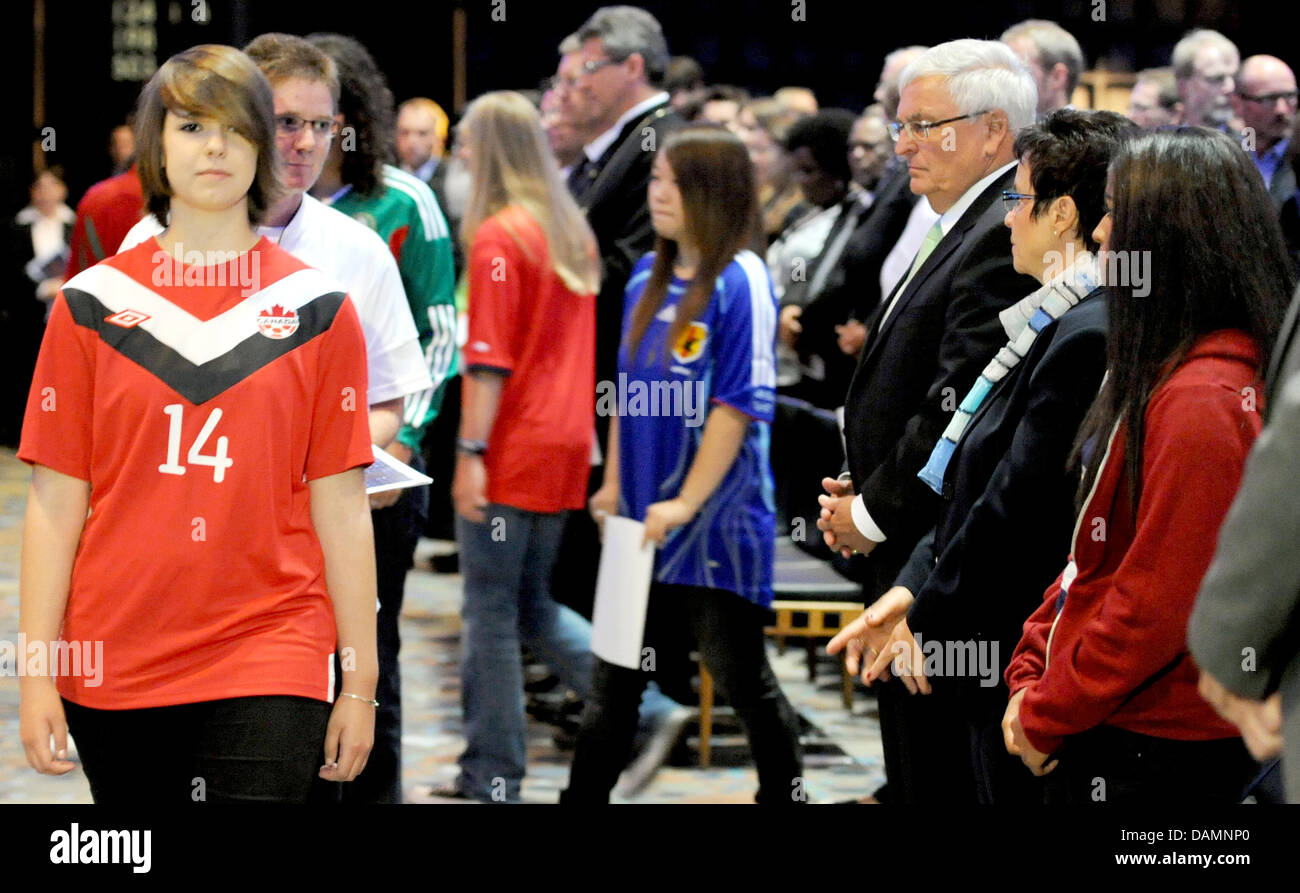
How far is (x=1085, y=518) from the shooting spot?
2.41 meters

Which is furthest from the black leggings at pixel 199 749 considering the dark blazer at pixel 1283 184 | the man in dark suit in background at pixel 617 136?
the dark blazer at pixel 1283 184

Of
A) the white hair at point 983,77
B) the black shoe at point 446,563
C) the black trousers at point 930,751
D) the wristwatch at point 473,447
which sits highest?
the white hair at point 983,77

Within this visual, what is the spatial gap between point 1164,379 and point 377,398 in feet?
5.13

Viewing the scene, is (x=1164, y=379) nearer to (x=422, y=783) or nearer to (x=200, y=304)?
(x=200, y=304)

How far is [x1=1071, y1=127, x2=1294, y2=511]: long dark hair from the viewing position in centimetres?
231

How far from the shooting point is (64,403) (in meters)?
2.40

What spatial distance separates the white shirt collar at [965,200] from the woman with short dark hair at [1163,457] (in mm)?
795

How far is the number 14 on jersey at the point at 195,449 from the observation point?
2391 millimetres

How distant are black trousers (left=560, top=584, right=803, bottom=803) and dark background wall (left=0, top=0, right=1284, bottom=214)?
830 centimetres

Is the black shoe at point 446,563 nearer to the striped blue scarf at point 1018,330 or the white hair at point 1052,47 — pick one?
the white hair at point 1052,47

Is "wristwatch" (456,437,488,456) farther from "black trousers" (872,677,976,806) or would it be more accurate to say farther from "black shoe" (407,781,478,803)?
"black trousers" (872,677,976,806)

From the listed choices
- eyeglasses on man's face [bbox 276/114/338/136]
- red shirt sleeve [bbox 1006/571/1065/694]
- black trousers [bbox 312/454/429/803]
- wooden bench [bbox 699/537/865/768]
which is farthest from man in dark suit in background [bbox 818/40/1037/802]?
wooden bench [bbox 699/537/865/768]

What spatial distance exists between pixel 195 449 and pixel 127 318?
22 centimetres
